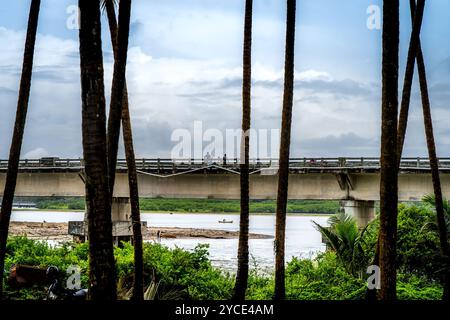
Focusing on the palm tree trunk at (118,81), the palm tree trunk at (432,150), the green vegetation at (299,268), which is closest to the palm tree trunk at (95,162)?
the palm tree trunk at (118,81)

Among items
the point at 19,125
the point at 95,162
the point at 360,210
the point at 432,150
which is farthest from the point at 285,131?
the point at 360,210

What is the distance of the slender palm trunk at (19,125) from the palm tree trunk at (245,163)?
6501 mm

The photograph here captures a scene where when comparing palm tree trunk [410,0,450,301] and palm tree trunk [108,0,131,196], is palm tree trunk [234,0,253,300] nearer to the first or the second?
palm tree trunk [108,0,131,196]

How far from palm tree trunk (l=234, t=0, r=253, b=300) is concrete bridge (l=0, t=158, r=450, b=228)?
78.4 feet

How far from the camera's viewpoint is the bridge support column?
4750 cm

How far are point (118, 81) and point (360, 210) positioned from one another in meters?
32.2

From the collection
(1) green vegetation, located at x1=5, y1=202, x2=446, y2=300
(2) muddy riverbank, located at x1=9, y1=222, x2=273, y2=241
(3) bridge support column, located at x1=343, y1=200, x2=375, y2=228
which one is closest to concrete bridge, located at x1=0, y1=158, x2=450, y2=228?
(3) bridge support column, located at x1=343, y1=200, x2=375, y2=228

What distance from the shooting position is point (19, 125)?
69.5 feet

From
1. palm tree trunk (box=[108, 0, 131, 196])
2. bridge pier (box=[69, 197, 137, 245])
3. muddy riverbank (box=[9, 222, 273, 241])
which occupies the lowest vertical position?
muddy riverbank (box=[9, 222, 273, 241])

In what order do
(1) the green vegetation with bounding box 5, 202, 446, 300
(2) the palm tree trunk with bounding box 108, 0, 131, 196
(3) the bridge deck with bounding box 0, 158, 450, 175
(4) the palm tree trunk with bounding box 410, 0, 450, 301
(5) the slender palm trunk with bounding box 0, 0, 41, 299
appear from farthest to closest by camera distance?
(3) the bridge deck with bounding box 0, 158, 450, 175 < (4) the palm tree trunk with bounding box 410, 0, 450, 301 < (1) the green vegetation with bounding box 5, 202, 446, 300 < (5) the slender palm trunk with bounding box 0, 0, 41, 299 < (2) the palm tree trunk with bounding box 108, 0, 131, 196

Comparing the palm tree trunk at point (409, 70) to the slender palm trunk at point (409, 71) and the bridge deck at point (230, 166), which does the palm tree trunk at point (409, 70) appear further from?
the bridge deck at point (230, 166)

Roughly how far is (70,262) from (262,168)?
2528 centimetres

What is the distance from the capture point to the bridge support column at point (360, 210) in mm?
47500

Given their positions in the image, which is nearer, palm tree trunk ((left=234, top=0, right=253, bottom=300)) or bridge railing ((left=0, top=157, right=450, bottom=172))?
palm tree trunk ((left=234, top=0, right=253, bottom=300))
